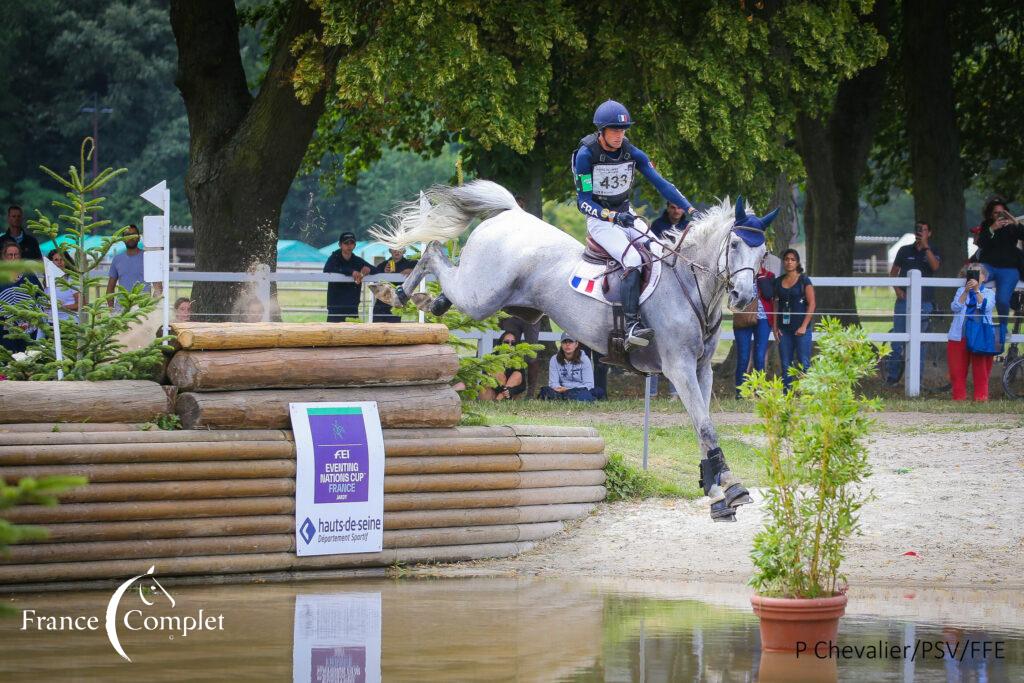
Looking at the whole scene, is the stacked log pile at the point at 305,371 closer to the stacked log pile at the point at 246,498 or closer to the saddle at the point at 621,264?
the stacked log pile at the point at 246,498

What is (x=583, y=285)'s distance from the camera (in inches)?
405

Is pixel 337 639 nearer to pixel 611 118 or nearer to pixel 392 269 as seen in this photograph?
pixel 611 118

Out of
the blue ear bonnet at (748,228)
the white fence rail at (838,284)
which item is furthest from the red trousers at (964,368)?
the blue ear bonnet at (748,228)

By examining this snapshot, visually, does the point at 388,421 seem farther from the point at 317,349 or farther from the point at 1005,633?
the point at 1005,633

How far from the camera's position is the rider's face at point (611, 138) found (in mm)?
9898

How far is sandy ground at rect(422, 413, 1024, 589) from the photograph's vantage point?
9539 mm

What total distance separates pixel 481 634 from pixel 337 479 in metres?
2.52

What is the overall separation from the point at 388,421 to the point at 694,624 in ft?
10.5

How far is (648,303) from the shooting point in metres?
10.1

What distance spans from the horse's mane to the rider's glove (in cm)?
34

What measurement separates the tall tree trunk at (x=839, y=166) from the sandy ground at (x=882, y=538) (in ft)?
39.2

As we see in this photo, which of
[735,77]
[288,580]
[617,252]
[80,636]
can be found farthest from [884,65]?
[80,636]

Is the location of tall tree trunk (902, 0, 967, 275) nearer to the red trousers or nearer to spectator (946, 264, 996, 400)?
spectator (946, 264, 996, 400)

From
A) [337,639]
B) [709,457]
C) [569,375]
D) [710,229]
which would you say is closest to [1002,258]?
[569,375]
